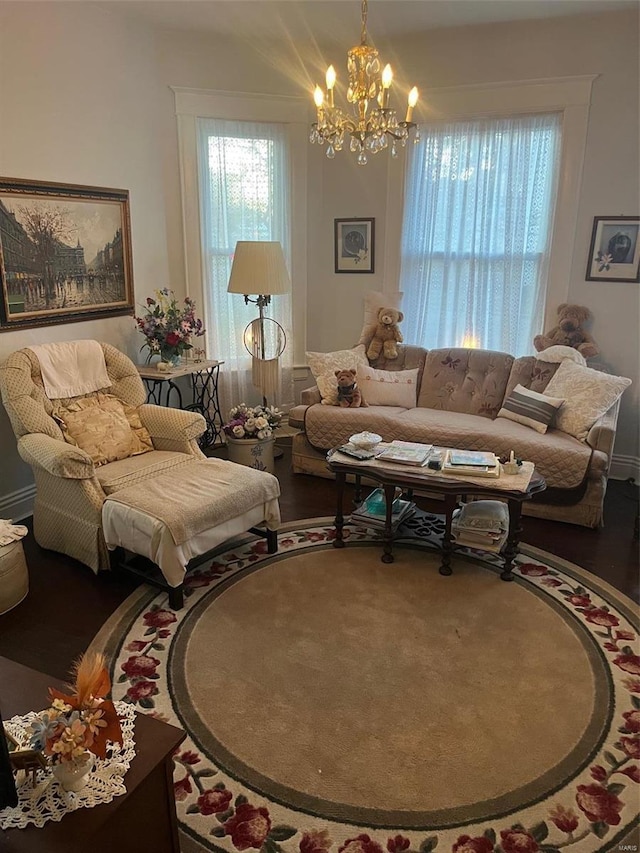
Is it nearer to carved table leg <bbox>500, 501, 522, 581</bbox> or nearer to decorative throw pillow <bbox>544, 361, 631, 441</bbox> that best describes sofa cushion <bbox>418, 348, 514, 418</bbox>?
decorative throw pillow <bbox>544, 361, 631, 441</bbox>

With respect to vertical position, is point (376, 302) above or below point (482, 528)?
above

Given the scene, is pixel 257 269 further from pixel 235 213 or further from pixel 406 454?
pixel 406 454

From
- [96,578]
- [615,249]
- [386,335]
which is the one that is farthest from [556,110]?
[96,578]

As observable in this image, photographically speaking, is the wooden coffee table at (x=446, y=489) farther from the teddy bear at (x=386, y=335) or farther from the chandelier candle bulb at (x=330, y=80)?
the chandelier candle bulb at (x=330, y=80)

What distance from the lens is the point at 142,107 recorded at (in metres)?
4.24

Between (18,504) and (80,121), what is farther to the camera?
(80,121)

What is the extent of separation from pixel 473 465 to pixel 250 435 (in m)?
1.69

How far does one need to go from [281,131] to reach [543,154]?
200 centimetres

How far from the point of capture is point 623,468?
4.33m

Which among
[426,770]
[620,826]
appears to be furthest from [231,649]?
[620,826]

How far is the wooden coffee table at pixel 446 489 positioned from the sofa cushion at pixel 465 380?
4.37ft

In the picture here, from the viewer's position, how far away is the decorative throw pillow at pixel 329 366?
14.2ft

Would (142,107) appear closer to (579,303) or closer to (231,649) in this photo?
(579,303)

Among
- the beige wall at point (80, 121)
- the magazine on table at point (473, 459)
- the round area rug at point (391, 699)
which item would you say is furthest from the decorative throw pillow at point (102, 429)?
the magazine on table at point (473, 459)
